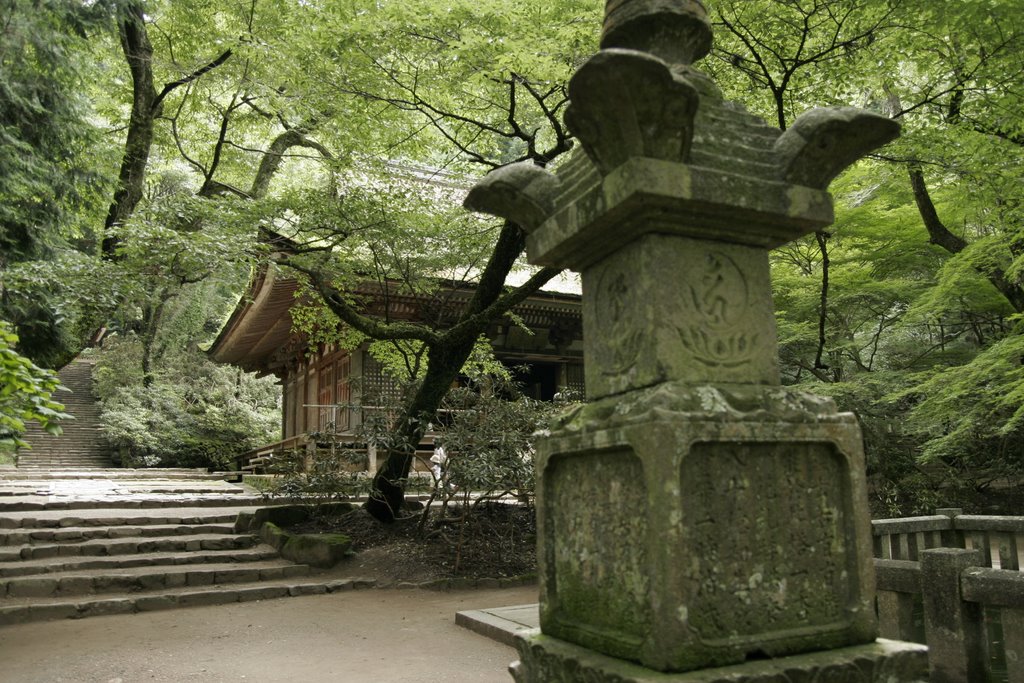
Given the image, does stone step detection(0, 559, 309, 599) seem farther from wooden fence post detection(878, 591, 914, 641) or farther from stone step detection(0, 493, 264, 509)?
wooden fence post detection(878, 591, 914, 641)

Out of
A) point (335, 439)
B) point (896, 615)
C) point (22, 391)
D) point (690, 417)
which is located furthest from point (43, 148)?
point (896, 615)

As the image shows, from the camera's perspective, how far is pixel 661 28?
2840 mm

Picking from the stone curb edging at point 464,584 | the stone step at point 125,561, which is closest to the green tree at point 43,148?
the stone step at point 125,561

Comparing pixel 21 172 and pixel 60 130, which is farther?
pixel 60 130

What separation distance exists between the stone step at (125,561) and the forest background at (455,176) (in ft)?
9.36

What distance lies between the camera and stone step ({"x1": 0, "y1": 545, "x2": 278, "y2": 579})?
8.09 m

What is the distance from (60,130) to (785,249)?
1201 centimetres

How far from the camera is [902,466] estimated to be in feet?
30.0

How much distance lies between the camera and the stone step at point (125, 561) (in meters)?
8.09

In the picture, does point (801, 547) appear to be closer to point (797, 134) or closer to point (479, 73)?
point (797, 134)

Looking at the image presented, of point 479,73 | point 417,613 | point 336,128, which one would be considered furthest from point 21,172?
point 417,613

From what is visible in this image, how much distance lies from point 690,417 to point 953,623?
2940 mm

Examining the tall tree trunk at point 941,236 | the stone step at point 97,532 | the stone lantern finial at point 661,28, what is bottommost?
the stone step at point 97,532

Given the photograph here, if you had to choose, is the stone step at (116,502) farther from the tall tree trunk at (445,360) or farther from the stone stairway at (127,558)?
the tall tree trunk at (445,360)
